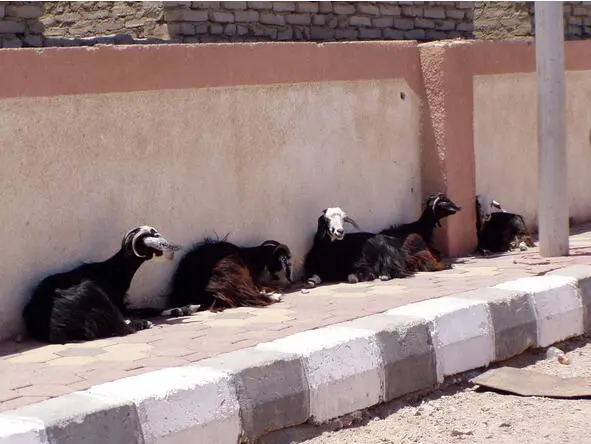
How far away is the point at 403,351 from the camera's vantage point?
5.86 metres

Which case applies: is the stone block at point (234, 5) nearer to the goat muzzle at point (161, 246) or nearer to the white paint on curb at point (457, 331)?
the goat muzzle at point (161, 246)

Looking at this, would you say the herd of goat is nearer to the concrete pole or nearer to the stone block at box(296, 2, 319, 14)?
the concrete pole

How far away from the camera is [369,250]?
7.94m

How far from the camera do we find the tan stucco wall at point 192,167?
20.7 ft

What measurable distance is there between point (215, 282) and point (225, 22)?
11.5 ft

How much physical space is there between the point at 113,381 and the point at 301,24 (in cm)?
624

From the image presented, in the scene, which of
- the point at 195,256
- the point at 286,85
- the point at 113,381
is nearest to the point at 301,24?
the point at 286,85

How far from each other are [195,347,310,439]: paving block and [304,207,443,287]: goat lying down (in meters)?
2.62

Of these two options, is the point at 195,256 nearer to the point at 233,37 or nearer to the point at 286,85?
the point at 286,85

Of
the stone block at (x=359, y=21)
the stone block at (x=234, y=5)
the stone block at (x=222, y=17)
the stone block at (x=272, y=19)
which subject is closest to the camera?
the stone block at (x=222, y=17)

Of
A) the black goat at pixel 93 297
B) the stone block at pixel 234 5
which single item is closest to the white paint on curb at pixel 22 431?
the black goat at pixel 93 297

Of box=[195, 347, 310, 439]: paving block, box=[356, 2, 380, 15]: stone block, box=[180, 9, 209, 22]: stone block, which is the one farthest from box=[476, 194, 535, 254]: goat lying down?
box=[195, 347, 310, 439]: paving block

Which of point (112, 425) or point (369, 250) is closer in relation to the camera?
point (112, 425)

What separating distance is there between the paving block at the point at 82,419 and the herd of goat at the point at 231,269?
5.20 feet
